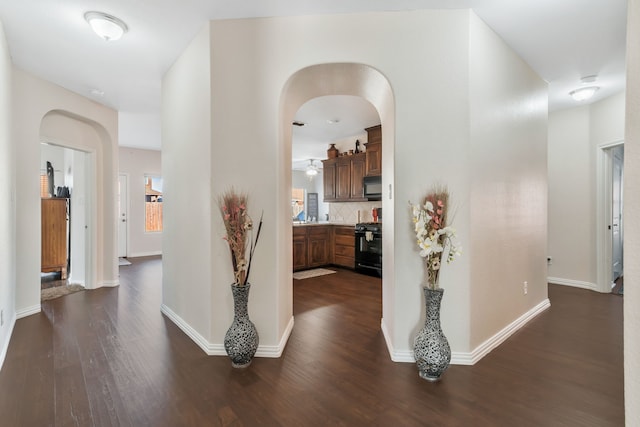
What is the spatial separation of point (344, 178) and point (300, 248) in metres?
1.67

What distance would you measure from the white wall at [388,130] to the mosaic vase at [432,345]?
18 cm

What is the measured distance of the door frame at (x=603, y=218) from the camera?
411cm

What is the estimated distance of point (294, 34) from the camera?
Result: 7.62 feet

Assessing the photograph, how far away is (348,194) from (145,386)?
4.60 metres

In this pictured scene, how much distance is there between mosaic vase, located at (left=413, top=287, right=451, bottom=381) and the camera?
1988mm

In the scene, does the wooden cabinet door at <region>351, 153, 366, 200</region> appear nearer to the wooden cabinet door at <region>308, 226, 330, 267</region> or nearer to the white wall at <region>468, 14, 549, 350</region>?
the wooden cabinet door at <region>308, 226, 330, 267</region>

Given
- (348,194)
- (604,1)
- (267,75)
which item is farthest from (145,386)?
(348,194)

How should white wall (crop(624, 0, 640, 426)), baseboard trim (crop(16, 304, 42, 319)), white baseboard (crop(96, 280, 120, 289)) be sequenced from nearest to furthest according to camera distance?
1. white wall (crop(624, 0, 640, 426))
2. baseboard trim (crop(16, 304, 42, 319))
3. white baseboard (crop(96, 280, 120, 289))

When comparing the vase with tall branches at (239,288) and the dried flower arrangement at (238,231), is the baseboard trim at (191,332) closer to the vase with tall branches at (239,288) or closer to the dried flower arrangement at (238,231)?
the vase with tall branches at (239,288)

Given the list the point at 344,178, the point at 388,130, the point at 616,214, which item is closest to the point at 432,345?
the point at 388,130

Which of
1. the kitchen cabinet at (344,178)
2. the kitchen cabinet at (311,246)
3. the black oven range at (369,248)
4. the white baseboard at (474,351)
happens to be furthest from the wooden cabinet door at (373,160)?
the white baseboard at (474,351)

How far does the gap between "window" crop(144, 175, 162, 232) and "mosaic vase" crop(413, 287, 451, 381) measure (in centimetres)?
731

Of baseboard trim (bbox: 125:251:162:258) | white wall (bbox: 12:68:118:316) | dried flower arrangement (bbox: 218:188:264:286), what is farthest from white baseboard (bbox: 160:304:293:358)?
baseboard trim (bbox: 125:251:162:258)

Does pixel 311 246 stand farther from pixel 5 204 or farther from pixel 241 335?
pixel 5 204
